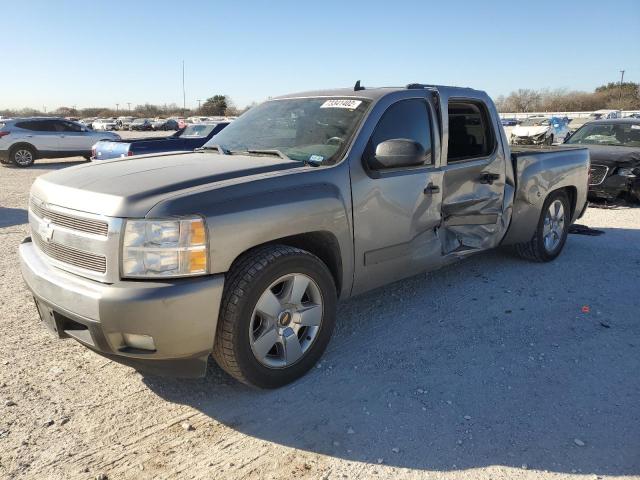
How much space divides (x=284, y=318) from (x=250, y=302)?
0.35 metres

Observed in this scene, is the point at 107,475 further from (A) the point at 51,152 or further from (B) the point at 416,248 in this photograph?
(A) the point at 51,152

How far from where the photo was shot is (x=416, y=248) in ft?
13.3

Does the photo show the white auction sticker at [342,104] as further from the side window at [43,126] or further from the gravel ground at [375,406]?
the side window at [43,126]

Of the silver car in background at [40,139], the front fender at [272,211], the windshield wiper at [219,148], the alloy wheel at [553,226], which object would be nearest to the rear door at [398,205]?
the front fender at [272,211]

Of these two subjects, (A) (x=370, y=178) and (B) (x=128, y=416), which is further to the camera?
(A) (x=370, y=178)

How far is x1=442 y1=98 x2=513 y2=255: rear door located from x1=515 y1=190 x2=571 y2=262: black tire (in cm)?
85

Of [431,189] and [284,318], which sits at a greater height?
[431,189]

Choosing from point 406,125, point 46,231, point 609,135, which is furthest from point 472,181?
point 609,135

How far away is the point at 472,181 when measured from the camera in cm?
463

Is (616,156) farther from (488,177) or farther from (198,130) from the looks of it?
(198,130)

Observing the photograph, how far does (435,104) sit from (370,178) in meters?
1.14

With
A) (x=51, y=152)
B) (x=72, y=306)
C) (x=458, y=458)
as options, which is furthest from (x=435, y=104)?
(x=51, y=152)

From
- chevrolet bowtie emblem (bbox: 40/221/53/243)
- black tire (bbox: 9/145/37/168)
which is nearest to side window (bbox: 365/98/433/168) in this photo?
chevrolet bowtie emblem (bbox: 40/221/53/243)

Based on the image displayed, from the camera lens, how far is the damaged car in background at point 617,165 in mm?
Answer: 9594
